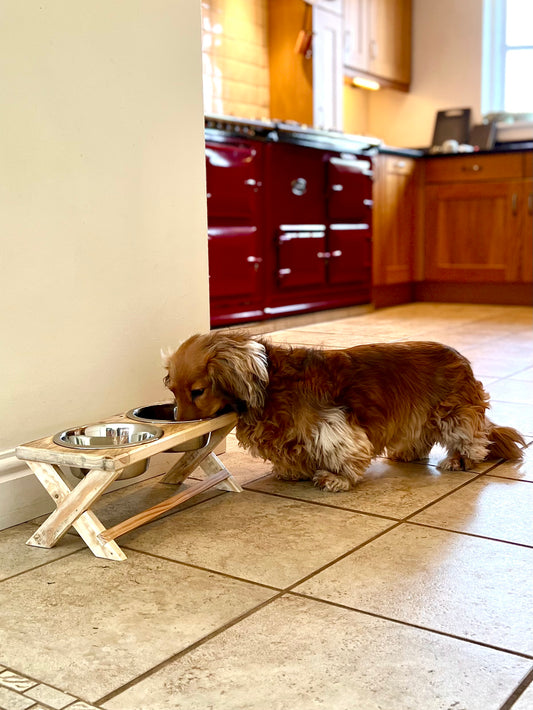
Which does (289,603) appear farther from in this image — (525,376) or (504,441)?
(525,376)

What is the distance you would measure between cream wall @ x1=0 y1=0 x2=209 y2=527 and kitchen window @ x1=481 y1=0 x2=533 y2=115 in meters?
5.47

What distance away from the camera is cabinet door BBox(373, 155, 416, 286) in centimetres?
594

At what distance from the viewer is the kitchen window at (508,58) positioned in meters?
7.05

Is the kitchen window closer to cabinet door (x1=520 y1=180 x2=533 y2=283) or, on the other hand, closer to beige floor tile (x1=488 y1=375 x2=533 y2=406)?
cabinet door (x1=520 y1=180 x2=533 y2=283)

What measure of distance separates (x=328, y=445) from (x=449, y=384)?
41 cm

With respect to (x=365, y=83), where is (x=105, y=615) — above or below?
below

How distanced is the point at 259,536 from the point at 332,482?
354mm

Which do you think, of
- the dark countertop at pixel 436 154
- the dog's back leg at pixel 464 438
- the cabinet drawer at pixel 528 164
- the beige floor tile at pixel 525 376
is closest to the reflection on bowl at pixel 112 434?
the dog's back leg at pixel 464 438

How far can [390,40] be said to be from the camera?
278 inches

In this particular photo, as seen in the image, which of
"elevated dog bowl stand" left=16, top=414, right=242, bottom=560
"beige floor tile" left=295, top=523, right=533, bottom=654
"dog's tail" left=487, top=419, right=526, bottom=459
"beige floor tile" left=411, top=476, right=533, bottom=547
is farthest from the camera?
"dog's tail" left=487, top=419, right=526, bottom=459

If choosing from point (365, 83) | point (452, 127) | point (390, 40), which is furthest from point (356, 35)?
point (452, 127)

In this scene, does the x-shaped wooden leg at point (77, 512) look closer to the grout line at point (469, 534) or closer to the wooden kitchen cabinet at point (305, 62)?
the grout line at point (469, 534)

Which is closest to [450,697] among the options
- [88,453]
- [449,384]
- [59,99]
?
[88,453]

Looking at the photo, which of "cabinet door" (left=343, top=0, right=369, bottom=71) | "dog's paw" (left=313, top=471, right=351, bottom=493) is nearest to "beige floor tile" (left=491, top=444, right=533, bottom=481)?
"dog's paw" (left=313, top=471, right=351, bottom=493)
